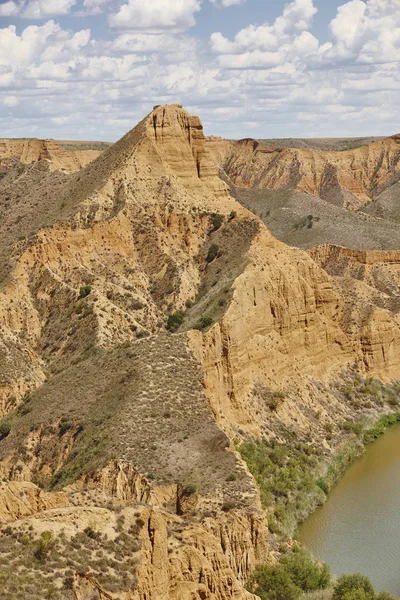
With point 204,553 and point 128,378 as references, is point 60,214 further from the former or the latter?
point 204,553

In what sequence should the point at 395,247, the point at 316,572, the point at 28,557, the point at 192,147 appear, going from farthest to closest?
the point at 395,247 < the point at 192,147 < the point at 316,572 < the point at 28,557

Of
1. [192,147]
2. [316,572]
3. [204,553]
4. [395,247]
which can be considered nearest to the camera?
[204,553]

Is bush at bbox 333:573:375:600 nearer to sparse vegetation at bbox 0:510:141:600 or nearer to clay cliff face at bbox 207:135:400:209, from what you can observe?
sparse vegetation at bbox 0:510:141:600

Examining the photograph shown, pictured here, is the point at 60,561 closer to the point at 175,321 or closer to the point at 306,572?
the point at 306,572

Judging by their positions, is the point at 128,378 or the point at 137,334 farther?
the point at 137,334

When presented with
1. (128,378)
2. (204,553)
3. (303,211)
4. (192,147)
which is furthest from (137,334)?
(303,211)

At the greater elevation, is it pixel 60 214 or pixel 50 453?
pixel 60 214

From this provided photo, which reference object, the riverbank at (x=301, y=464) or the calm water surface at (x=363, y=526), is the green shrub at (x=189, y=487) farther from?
the calm water surface at (x=363, y=526)
